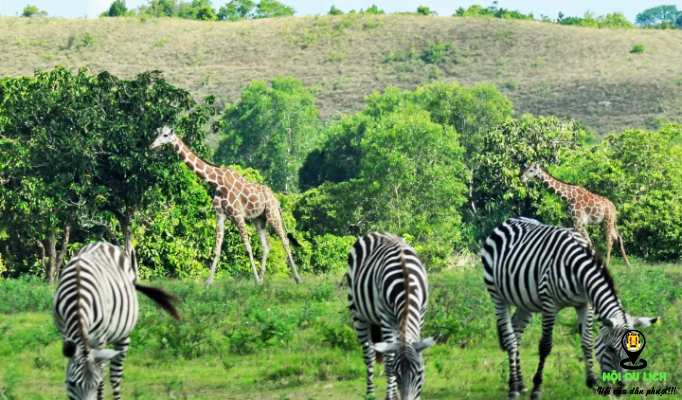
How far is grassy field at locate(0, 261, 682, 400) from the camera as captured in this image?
11.4m

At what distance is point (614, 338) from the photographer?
9.16 m

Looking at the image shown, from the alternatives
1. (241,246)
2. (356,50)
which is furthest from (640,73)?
(241,246)

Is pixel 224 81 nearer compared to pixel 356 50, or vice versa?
pixel 224 81

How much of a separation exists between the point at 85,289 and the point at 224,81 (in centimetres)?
8348

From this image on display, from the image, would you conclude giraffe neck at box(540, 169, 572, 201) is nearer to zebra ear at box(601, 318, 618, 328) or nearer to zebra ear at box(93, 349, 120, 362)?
zebra ear at box(601, 318, 618, 328)

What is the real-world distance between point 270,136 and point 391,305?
60888mm

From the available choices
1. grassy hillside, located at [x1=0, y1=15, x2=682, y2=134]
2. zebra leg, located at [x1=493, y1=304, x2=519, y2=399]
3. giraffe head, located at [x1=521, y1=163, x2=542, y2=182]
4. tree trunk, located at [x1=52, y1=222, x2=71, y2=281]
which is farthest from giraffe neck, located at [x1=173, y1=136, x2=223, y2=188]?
grassy hillside, located at [x1=0, y1=15, x2=682, y2=134]

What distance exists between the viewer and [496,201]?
45.0 meters

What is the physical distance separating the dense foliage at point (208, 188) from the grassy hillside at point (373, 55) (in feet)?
124

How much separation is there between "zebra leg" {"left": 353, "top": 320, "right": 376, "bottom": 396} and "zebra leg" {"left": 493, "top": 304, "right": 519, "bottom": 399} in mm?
1470

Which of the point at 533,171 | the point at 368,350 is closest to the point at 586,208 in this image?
the point at 533,171

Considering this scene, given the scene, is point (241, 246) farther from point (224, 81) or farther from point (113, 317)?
point (224, 81)

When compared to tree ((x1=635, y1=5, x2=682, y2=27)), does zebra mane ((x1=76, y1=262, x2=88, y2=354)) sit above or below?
below

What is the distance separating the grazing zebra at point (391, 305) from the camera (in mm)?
8602
